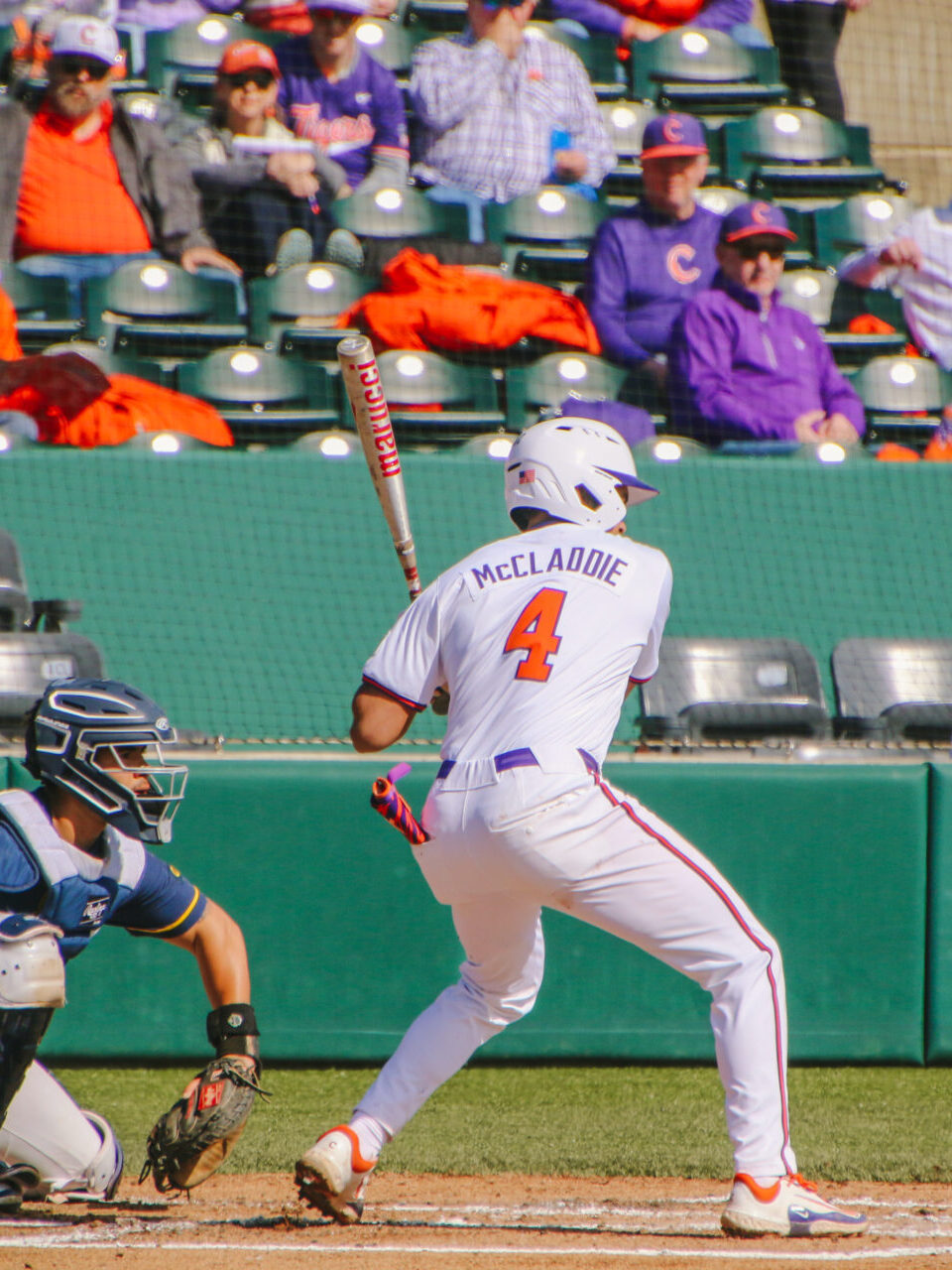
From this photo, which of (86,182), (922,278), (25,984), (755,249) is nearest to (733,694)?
(755,249)

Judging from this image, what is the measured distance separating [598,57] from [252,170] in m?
3.10

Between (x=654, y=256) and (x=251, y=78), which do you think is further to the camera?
(x=251, y=78)

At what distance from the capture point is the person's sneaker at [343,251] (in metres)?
8.30

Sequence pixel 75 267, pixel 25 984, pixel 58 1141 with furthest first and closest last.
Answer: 1. pixel 75 267
2. pixel 58 1141
3. pixel 25 984

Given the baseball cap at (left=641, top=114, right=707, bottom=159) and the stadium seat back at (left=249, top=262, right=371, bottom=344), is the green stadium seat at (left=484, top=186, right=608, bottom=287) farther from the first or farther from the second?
the stadium seat back at (left=249, top=262, right=371, bottom=344)

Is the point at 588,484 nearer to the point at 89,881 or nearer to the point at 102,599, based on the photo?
the point at 89,881

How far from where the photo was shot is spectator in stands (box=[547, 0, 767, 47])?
1030cm

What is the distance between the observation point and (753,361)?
737 cm

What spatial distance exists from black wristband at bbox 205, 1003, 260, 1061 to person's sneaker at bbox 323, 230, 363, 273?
5614mm

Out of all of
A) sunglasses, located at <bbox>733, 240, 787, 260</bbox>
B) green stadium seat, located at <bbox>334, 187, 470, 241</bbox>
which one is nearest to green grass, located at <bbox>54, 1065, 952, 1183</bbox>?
sunglasses, located at <bbox>733, 240, 787, 260</bbox>

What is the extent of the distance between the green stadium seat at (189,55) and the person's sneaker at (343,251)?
1690 millimetres

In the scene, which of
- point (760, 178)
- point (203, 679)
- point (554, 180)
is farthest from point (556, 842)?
point (760, 178)

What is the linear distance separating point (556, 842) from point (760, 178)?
24.4 ft

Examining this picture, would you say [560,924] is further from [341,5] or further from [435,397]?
[341,5]
